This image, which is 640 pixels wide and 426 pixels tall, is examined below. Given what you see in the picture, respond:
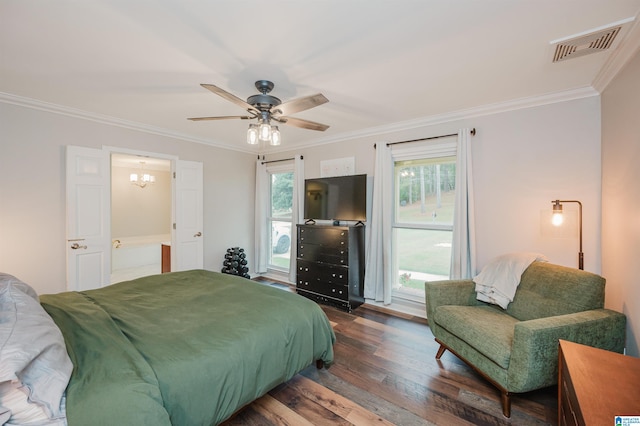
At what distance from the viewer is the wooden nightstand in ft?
3.43

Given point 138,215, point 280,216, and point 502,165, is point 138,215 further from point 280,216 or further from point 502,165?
point 502,165

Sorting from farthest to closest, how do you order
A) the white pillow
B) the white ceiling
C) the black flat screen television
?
the black flat screen television → the white ceiling → the white pillow

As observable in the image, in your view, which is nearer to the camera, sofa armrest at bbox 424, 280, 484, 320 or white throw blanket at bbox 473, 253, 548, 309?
white throw blanket at bbox 473, 253, 548, 309

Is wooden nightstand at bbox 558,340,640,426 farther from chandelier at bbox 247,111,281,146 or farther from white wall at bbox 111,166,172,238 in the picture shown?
white wall at bbox 111,166,172,238

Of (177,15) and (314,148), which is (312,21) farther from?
(314,148)

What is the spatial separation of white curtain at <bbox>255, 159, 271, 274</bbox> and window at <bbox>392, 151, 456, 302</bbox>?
8.52 feet

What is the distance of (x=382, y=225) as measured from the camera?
3.75m

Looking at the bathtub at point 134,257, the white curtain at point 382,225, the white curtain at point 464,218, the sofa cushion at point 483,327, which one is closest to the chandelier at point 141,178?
the bathtub at point 134,257

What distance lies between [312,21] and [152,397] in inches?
85.8

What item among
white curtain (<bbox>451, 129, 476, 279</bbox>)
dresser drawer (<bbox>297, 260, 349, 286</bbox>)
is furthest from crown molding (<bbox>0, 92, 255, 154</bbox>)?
white curtain (<bbox>451, 129, 476, 279</bbox>)

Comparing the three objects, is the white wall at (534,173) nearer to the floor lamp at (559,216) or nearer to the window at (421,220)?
the floor lamp at (559,216)

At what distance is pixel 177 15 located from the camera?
5.25 ft

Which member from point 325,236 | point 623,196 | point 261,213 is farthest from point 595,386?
point 261,213

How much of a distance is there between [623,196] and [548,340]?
4.41 ft
